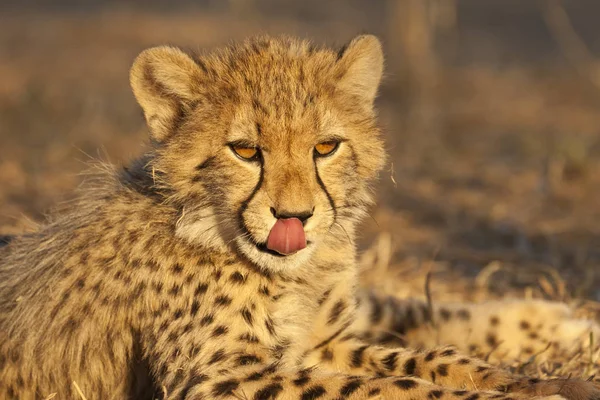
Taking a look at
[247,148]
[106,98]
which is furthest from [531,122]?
[247,148]

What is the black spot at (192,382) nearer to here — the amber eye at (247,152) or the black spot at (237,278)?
the black spot at (237,278)

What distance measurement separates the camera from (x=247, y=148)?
10.1ft

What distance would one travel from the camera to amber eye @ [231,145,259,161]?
10.1 ft

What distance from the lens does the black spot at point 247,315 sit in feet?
10.1

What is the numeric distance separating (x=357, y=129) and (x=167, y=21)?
1124cm

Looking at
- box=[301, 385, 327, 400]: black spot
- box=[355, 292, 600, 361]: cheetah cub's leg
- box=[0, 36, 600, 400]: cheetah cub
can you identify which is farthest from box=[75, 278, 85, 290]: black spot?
box=[355, 292, 600, 361]: cheetah cub's leg

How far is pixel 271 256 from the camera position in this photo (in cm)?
304

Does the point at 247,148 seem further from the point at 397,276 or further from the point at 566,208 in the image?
the point at 566,208

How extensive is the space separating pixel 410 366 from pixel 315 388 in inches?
23.6

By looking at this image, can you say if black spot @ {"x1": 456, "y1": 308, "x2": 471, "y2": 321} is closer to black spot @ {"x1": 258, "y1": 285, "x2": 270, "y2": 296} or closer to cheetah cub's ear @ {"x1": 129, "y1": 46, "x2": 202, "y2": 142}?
black spot @ {"x1": 258, "y1": 285, "x2": 270, "y2": 296}

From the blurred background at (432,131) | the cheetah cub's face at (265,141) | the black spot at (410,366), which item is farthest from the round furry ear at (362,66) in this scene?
the black spot at (410,366)

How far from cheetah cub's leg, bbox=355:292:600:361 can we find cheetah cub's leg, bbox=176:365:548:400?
1.04 metres

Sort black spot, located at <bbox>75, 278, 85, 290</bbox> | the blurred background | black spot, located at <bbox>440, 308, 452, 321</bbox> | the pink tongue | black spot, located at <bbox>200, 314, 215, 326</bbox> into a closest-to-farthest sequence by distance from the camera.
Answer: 1. the pink tongue
2. black spot, located at <bbox>200, 314, 215, 326</bbox>
3. black spot, located at <bbox>75, 278, 85, 290</bbox>
4. black spot, located at <bbox>440, 308, 452, 321</bbox>
5. the blurred background

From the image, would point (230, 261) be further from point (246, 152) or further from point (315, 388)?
point (315, 388)
